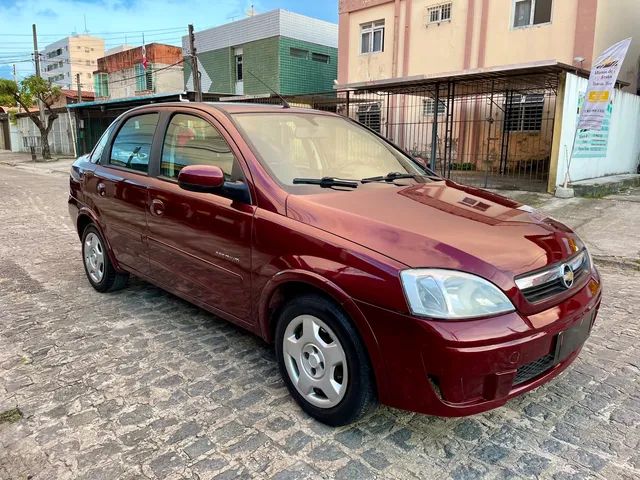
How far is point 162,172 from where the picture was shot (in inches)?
146

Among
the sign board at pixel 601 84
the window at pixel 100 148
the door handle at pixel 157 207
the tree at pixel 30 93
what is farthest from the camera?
the tree at pixel 30 93

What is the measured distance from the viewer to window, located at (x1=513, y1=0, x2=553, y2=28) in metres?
15.0

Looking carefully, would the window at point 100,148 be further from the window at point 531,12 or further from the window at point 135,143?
the window at point 531,12

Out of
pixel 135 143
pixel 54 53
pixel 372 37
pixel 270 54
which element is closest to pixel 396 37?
pixel 372 37

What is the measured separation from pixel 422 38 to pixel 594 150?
8.24 meters

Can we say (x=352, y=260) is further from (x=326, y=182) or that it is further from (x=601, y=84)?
(x=601, y=84)

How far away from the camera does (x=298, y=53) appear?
24.3 metres

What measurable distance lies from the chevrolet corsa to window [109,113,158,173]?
0.03 meters

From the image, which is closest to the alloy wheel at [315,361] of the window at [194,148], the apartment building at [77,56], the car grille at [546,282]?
the car grille at [546,282]

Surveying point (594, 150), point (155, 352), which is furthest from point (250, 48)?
point (155, 352)

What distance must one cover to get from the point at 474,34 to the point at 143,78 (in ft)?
72.9

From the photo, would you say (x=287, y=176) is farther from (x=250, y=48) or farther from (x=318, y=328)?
(x=250, y=48)

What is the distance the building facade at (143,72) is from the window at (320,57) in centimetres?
886

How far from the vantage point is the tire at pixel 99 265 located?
4504mm
